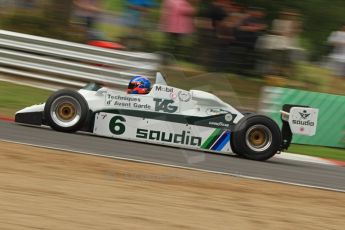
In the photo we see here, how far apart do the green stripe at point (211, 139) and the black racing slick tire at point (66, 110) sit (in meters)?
1.58

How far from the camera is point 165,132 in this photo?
9.47m

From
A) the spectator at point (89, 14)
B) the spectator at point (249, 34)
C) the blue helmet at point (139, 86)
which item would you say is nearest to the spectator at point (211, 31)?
the spectator at point (249, 34)

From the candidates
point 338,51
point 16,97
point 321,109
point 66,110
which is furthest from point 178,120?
point 338,51

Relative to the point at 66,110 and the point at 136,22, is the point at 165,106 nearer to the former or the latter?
the point at 66,110

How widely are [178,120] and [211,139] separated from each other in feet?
1.62

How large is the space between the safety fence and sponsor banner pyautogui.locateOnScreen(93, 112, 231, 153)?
8.32ft

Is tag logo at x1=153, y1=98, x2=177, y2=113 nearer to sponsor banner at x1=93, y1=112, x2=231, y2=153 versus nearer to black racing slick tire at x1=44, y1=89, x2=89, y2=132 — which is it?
sponsor banner at x1=93, y1=112, x2=231, y2=153

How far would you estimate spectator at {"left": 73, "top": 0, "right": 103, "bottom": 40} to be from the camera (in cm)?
1331

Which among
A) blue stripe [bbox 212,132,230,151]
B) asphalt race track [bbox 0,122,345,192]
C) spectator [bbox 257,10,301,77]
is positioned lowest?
asphalt race track [bbox 0,122,345,192]

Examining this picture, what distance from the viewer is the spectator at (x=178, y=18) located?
12.6m

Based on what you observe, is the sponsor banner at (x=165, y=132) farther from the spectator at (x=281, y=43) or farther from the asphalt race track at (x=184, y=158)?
the spectator at (x=281, y=43)

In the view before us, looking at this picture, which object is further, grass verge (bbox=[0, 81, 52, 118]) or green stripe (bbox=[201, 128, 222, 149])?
grass verge (bbox=[0, 81, 52, 118])

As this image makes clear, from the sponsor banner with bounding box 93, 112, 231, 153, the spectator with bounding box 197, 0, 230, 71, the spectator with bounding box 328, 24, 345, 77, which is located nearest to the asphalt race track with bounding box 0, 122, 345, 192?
the sponsor banner with bounding box 93, 112, 231, 153

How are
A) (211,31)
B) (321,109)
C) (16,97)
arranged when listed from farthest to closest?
1. (211,31)
2. (16,97)
3. (321,109)
